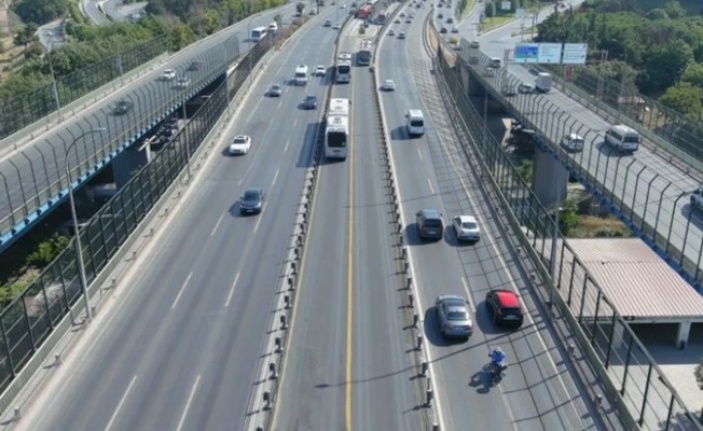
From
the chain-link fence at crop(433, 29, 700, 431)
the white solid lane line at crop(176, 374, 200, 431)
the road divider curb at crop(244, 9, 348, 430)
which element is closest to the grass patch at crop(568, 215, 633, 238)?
the chain-link fence at crop(433, 29, 700, 431)

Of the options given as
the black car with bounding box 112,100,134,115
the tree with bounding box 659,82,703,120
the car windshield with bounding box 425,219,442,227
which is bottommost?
the tree with bounding box 659,82,703,120

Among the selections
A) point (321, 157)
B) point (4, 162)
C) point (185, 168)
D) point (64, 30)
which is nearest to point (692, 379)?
point (321, 157)

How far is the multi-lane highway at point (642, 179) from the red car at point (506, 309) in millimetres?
8178

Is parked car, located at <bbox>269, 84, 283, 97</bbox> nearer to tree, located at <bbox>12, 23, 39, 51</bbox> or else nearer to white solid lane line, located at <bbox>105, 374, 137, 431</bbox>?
white solid lane line, located at <bbox>105, 374, 137, 431</bbox>

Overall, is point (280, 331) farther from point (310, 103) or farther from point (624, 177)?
point (310, 103)

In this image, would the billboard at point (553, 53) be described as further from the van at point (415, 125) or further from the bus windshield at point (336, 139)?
the bus windshield at point (336, 139)

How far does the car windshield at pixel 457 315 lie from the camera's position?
100ft

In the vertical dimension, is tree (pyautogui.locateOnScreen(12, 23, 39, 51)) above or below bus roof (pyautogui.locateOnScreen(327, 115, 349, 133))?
below

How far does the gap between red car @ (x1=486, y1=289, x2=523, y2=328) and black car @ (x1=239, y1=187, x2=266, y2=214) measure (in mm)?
18139

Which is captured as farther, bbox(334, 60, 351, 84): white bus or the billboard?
the billboard

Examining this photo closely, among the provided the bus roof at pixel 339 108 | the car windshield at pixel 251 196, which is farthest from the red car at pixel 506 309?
the bus roof at pixel 339 108

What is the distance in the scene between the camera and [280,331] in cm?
3058

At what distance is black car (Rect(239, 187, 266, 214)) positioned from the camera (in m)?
44.6

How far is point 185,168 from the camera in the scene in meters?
51.6
